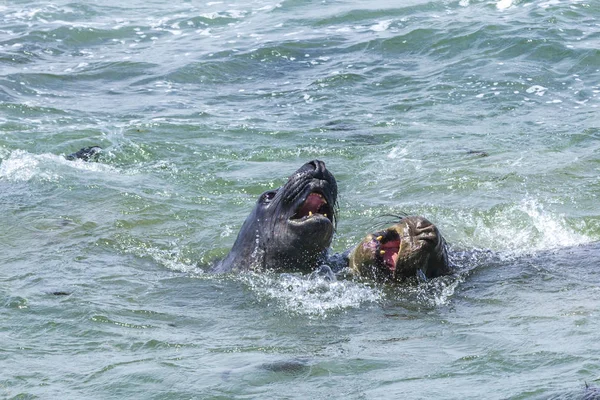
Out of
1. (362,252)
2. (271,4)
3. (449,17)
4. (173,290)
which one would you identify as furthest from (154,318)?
(271,4)

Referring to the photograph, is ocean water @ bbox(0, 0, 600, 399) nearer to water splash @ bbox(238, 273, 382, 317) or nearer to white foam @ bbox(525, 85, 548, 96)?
water splash @ bbox(238, 273, 382, 317)

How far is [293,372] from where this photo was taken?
499 centimetres

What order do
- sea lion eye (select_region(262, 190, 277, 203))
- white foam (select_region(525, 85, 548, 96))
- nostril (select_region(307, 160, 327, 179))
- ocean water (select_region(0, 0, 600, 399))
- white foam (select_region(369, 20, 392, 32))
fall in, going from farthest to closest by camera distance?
white foam (select_region(369, 20, 392, 32)) < white foam (select_region(525, 85, 548, 96)) < sea lion eye (select_region(262, 190, 277, 203)) < nostril (select_region(307, 160, 327, 179)) < ocean water (select_region(0, 0, 600, 399))

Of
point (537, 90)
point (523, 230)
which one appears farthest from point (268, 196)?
point (537, 90)

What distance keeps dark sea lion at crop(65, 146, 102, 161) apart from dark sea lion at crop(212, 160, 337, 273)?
4.19 meters

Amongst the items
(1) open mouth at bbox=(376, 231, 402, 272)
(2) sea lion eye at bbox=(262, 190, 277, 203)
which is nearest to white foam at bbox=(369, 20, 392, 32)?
(2) sea lion eye at bbox=(262, 190, 277, 203)

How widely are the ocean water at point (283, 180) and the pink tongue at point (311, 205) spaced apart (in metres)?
0.47

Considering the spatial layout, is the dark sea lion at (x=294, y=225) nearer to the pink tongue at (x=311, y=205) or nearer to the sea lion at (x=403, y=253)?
the pink tongue at (x=311, y=205)

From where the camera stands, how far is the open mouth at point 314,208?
663cm

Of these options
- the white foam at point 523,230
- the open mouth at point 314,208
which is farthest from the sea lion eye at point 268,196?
the white foam at point 523,230

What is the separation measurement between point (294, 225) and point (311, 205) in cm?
19

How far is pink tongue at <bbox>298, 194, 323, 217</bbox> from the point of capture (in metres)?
6.65

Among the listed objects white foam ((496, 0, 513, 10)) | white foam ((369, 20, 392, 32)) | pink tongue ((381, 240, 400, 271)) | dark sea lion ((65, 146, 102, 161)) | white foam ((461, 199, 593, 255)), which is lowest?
white foam ((461, 199, 593, 255))

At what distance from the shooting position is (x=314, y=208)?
6.71 metres
